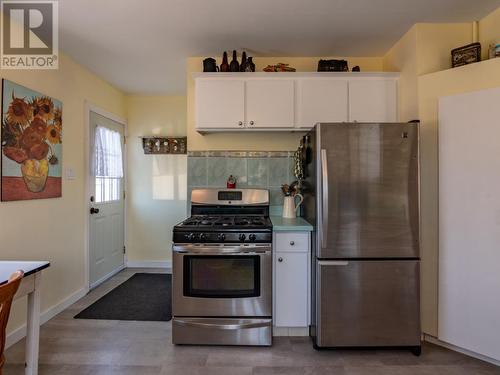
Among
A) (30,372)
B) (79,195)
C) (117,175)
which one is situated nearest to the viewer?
(30,372)

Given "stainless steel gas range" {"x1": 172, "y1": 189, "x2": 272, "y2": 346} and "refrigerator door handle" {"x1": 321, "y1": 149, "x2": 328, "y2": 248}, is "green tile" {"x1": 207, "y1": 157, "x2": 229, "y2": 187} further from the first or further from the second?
"refrigerator door handle" {"x1": 321, "y1": 149, "x2": 328, "y2": 248}

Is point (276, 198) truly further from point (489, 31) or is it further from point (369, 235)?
point (489, 31)

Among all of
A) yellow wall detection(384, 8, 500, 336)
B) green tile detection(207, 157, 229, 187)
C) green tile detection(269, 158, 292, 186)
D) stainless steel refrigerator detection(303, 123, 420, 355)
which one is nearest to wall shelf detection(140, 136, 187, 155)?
green tile detection(207, 157, 229, 187)

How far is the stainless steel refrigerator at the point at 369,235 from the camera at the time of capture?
6.95 feet

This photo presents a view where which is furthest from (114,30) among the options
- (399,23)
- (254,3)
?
(399,23)

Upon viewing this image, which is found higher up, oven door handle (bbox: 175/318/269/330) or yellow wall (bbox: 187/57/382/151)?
yellow wall (bbox: 187/57/382/151)

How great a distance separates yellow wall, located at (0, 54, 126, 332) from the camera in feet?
7.52

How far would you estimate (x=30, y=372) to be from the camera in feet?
5.46

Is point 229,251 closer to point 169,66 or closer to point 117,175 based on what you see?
point 169,66

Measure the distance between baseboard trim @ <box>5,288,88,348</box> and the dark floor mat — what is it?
0.21m

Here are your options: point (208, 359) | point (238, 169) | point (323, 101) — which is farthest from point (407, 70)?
point (208, 359)

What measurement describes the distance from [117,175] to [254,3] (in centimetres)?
282

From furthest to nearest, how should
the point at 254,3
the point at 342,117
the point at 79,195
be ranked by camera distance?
the point at 79,195 → the point at 342,117 → the point at 254,3

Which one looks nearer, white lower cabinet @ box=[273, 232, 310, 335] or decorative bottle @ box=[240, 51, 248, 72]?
white lower cabinet @ box=[273, 232, 310, 335]
